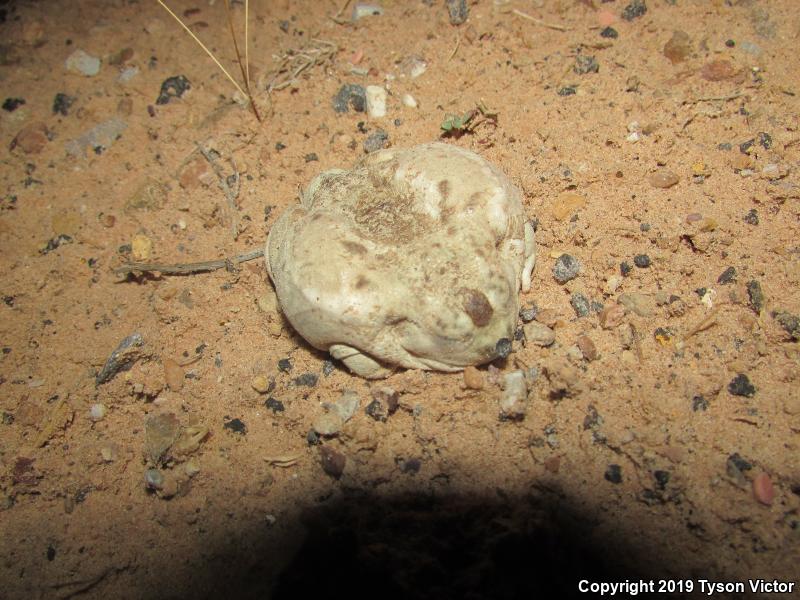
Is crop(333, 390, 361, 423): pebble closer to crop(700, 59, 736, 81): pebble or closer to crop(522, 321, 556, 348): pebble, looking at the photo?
crop(522, 321, 556, 348): pebble

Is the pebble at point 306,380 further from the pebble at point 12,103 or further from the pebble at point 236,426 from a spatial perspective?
the pebble at point 12,103

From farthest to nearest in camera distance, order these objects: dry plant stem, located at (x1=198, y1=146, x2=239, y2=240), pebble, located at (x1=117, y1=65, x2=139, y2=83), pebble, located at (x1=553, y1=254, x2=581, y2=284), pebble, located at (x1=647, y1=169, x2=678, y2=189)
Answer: pebble, located at (x1=117, y1=65, x2=139, y2=83) < dry plant stem, located at (x1=198, y1=146, x2=239, y2=240) < pebble, located at (x1=647, y1=169, x2=678, y2=189) < pebble, located at (x1=553, y1=254, x2=581, y2=284)

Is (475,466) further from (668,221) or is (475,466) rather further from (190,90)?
(190,90)

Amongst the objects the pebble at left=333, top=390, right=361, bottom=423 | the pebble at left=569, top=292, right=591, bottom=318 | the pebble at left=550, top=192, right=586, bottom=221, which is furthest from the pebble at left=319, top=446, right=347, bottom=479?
the pebble at left=550, top=192, right=586, bottom=221

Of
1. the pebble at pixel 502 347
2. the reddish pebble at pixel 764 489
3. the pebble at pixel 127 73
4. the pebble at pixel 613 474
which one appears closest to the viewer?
the reddish pebble at pixel 764 489

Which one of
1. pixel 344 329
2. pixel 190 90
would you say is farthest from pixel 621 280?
pixel 190 90

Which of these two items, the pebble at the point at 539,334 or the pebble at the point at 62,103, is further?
the pebble at the point at 62,103

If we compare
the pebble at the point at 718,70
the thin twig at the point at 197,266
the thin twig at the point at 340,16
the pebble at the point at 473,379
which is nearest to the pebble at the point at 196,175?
the thin twig at the point at 197,266

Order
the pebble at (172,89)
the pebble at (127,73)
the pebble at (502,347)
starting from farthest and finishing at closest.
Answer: the pebble at (127,73) < the pebble at (172,89) < the pebble at (502,347)
